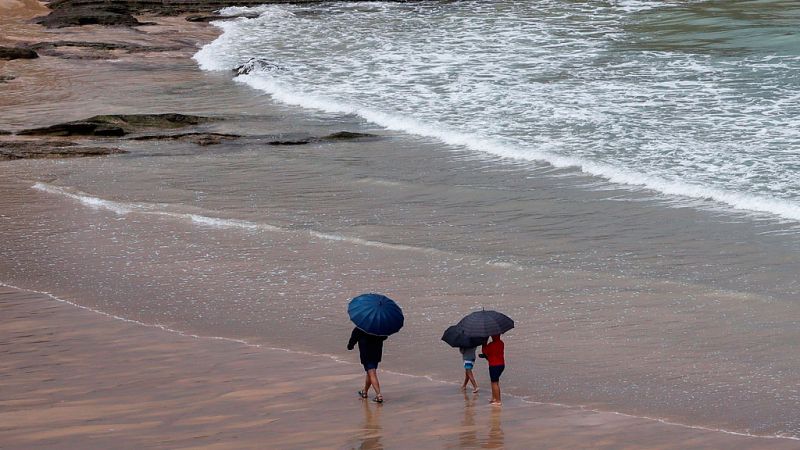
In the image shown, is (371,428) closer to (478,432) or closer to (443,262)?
(478,432)

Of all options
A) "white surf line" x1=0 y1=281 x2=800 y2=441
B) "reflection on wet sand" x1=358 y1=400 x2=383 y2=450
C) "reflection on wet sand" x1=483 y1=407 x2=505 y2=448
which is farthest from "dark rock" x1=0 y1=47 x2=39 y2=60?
"reflection on wet sand" x1=483 y1=407 x2=505 y2=448

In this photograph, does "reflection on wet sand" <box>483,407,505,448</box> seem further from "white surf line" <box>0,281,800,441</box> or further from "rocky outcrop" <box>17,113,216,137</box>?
"rocky outcrop" <box>17,113,216,137</box>

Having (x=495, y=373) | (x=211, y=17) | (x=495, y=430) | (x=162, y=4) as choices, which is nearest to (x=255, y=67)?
(x=211, y=17)

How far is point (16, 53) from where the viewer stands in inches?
1022

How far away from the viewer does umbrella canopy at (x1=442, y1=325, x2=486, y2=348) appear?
24.6 feet

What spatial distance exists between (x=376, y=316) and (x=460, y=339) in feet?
1.98

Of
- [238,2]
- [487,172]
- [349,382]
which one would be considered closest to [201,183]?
[487,172]

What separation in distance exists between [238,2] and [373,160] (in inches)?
1038

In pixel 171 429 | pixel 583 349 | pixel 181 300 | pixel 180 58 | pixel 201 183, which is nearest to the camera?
pixel 171 429

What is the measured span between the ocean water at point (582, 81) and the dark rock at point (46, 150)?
458 centimetres

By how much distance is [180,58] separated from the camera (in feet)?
89.0

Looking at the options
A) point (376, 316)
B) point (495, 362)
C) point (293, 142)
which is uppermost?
point (376, 316)

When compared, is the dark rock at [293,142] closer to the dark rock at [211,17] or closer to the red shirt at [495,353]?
the red shirt at [495,353]

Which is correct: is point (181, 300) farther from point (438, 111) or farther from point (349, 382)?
point (438, 111)
